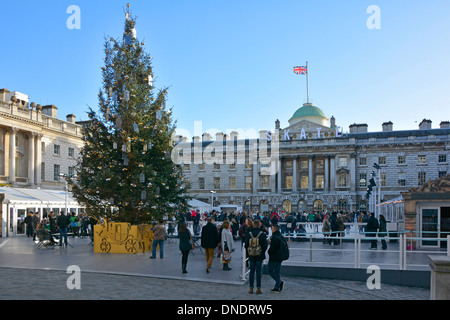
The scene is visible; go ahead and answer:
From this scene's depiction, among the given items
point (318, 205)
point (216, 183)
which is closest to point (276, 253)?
point (318, 205)

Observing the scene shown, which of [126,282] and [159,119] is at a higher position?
→ [159,119]

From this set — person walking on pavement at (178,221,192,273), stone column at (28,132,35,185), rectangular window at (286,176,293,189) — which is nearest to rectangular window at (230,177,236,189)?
rectangular window at (286,176,293,189)

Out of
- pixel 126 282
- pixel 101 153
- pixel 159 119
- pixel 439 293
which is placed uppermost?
pixel 159 119

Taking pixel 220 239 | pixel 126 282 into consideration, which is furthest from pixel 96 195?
pixel 126 282

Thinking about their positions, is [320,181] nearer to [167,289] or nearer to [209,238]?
[209,238]

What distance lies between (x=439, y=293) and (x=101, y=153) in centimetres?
1570

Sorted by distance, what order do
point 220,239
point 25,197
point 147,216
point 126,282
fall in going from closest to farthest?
point 126,282
point 220,239
point 147,216
point 25,197

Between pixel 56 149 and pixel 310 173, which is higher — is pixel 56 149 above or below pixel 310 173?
above

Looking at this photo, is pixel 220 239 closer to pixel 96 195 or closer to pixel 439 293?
pixel 96 195

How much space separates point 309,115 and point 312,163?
1174cm

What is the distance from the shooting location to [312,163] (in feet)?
235

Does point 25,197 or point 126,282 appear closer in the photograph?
point 126,282
